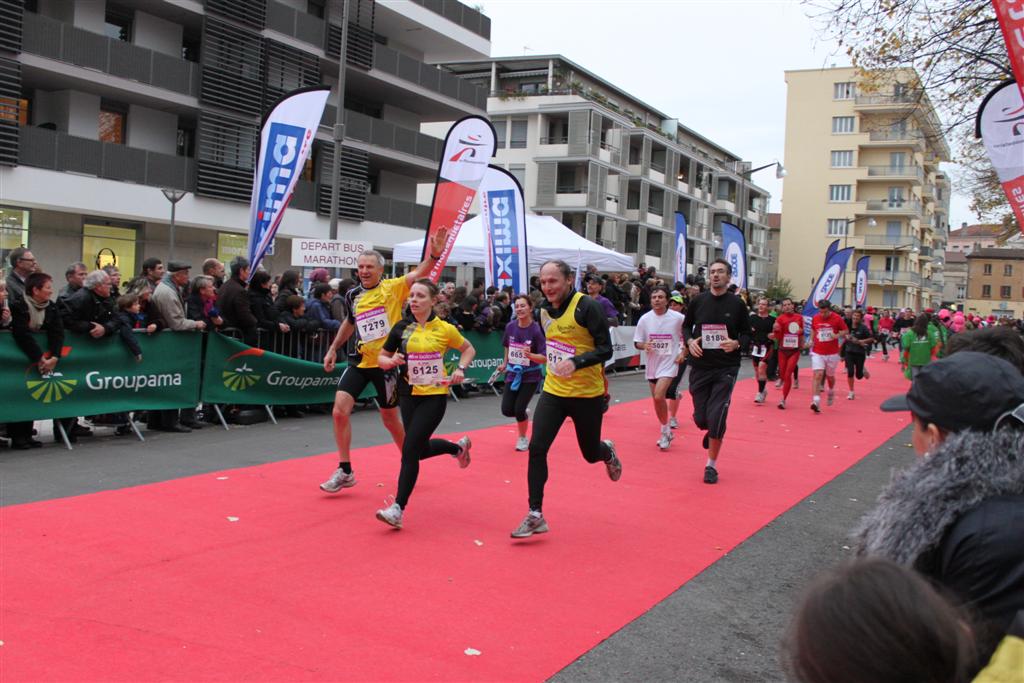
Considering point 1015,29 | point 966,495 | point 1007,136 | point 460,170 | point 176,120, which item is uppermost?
point 176,120

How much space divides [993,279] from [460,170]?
4471 inches

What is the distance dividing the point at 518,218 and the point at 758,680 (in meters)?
12.2

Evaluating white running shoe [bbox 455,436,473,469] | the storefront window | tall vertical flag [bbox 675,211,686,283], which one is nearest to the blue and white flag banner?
tall vertical flag [bbox 675,211,686,283]

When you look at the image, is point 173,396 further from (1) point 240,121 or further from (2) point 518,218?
(1) point 240,121

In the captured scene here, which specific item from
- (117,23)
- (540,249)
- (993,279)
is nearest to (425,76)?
(117,23)

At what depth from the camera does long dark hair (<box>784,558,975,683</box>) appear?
1.27 m

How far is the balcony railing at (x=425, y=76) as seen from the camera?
3238 centimetres

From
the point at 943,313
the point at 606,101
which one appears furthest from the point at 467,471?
the point at 606,101

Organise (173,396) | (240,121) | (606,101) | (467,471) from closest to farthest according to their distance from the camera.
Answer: (467,471) → (173,396) → (240,121) → (606,101)

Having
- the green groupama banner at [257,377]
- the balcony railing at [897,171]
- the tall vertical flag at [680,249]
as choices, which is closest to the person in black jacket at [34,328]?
the green groupama banner at [257,377]

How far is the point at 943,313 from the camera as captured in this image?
21016mm

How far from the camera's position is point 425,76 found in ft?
113

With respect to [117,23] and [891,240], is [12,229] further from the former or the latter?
[891,240]

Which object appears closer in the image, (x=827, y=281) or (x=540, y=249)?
(x=540, y=249)
